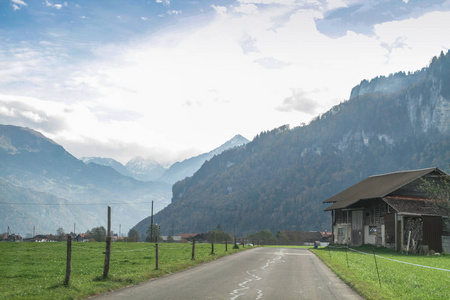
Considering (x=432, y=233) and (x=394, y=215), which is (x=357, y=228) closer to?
(x=394, y=215)

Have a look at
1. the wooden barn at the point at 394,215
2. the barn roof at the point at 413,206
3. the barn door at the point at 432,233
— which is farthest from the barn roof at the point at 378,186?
the barn door at the point at 432,233

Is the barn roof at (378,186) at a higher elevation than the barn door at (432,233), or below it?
higher

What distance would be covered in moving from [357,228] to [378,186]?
6.64 meters

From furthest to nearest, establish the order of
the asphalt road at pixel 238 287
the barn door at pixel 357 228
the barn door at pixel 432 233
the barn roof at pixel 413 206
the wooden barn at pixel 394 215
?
the barn door at pixel 357 228 → the barn roof at pixel 413 206 → the wooden barn at pixel 394 215 → the barn door at pixel 432 233 → the asphalt road at pixel 238 287

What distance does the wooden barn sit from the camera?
Result: 49375 mm

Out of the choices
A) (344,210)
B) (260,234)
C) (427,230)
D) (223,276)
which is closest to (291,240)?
(260,234)

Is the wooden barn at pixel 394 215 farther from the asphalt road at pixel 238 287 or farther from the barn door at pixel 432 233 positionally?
the asphalt road at pixel 238 287

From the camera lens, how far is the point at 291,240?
17125 cm

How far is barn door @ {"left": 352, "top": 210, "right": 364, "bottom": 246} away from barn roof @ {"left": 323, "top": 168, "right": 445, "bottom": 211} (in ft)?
7.51

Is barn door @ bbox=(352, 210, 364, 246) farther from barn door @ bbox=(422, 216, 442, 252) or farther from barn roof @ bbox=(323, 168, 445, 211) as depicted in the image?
barn door @ bbox=(422, 216, 442, 252)

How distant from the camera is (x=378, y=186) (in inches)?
2525

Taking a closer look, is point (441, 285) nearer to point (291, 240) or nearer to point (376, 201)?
point (376, 201)

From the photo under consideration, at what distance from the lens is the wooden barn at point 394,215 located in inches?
1944

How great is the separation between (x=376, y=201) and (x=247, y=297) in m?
48.1
